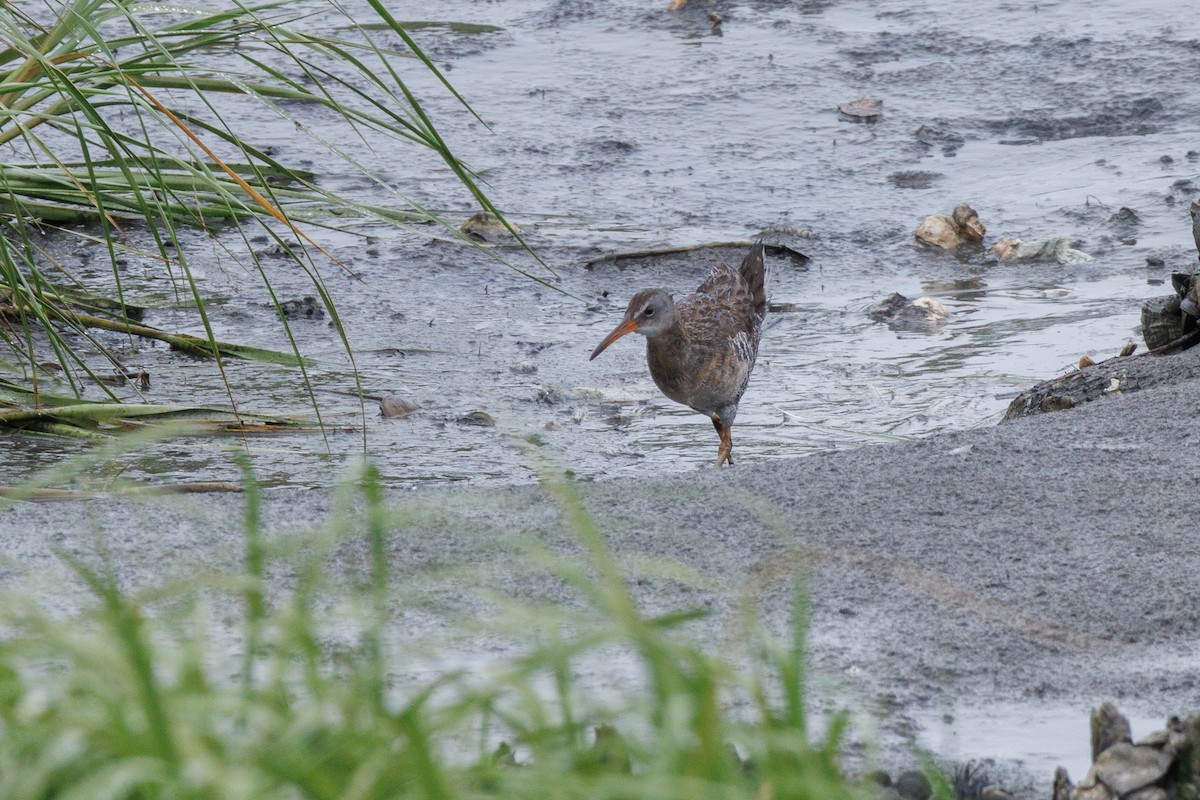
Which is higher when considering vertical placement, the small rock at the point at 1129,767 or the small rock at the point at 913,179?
the small rock at the point at 913,179

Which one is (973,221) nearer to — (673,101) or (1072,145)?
(1072,145)

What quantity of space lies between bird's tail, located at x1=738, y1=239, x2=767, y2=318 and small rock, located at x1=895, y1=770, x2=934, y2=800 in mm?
4212

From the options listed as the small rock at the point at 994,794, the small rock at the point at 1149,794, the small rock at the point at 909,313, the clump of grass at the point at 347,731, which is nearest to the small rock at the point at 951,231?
the small rock at the point at 909,313

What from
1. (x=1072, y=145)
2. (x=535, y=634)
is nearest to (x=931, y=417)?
(x=535, y=634)

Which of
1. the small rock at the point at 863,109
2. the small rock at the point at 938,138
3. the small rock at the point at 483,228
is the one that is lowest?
the small rock at the point at 483,228

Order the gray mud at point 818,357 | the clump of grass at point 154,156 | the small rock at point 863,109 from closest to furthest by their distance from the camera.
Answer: the gray mud at point 818,357, the clump of grass at point 154,156, the small rock at point 863,109

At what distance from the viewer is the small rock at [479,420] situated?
17.1 ft

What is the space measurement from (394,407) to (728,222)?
280cm

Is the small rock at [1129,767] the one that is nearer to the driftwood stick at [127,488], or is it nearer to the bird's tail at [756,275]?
the driftwood stick at [127,488]

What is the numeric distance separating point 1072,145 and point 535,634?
21.7 ft

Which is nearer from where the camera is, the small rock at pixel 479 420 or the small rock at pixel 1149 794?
the small rock at pixel 1149 794

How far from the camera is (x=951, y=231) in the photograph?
7.16 metres

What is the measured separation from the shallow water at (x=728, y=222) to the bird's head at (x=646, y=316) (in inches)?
10.8

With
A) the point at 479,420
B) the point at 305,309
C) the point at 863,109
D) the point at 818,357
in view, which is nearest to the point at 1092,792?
the point at 479,420
